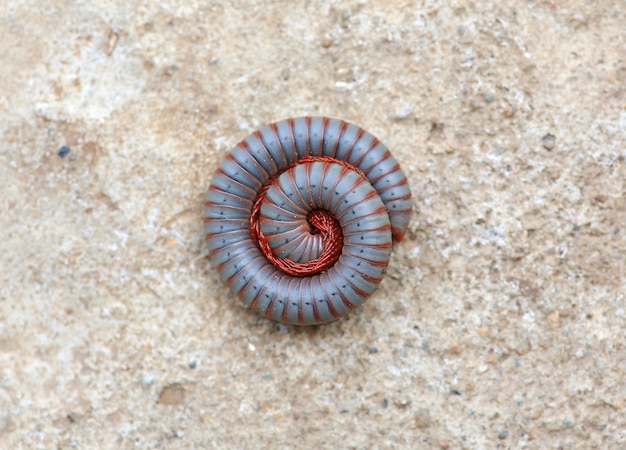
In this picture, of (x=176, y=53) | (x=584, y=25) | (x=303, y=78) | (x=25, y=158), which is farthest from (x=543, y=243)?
(x=25, y=158)

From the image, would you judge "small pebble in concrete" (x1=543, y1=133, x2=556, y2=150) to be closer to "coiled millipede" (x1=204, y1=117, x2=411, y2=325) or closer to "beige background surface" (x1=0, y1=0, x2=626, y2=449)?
"beige background surface" (x1=0, y1=0, x2=626, y2=449)

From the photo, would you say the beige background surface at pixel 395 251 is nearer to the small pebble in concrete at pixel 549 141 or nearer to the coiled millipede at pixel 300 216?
the small pebble in concrete at pixel 549 141

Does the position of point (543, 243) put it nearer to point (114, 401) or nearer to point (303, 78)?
point (303, 78)

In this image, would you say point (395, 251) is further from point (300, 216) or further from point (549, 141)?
point (549, 141)

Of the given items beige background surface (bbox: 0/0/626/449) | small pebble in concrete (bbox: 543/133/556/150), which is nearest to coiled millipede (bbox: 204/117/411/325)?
beige background surface (bbox: 0/0/626/449)

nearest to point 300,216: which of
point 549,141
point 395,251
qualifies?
point 395,251

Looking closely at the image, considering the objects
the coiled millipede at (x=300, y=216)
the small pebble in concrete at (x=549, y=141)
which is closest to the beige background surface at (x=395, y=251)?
the small pebble in concrete at (x=549, y=141)
